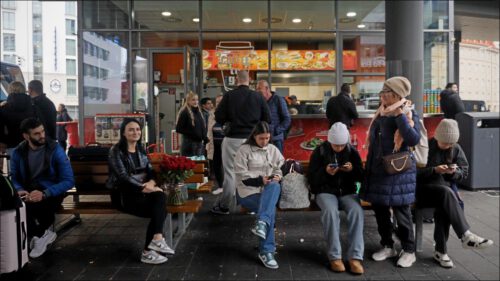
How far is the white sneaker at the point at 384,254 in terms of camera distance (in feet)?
14.8

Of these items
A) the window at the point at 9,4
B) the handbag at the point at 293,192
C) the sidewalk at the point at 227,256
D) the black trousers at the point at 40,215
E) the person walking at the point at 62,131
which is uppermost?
the window at the point at 9,4

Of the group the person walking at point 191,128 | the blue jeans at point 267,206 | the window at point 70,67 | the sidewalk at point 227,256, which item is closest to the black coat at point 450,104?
the sidewalk at point 227,256

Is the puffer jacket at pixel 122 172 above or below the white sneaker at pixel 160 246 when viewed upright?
above

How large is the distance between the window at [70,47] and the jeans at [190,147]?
6501mm

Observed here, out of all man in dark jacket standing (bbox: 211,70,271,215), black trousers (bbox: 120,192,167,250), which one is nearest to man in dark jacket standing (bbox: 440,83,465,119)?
man in dark jacket standing (bbox: 211,70,271,215)

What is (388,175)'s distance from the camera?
169 inches

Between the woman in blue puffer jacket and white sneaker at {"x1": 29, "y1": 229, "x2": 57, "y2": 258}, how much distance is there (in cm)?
313

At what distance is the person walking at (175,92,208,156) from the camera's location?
769 centimetres

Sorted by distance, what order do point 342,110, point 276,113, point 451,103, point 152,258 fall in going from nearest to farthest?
point 152,258 < point 276,113 < point 342,110 < point 451,103

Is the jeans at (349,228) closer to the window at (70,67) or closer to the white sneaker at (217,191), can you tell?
the window at (70,67)

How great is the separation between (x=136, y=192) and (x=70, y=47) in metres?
3.49

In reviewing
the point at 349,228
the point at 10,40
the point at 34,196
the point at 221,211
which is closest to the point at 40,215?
the point at 34,196

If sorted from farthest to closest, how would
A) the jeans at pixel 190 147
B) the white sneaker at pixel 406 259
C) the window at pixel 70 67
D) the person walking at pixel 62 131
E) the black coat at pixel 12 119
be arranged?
the person walking at pixel 62 131 < the jeans at pixel 190 147 < the black coat at pixel 12 119 < the white sneaker at pixel 406 259 < the window at pixel 70 67

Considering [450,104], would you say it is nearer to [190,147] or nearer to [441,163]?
[190,147]
